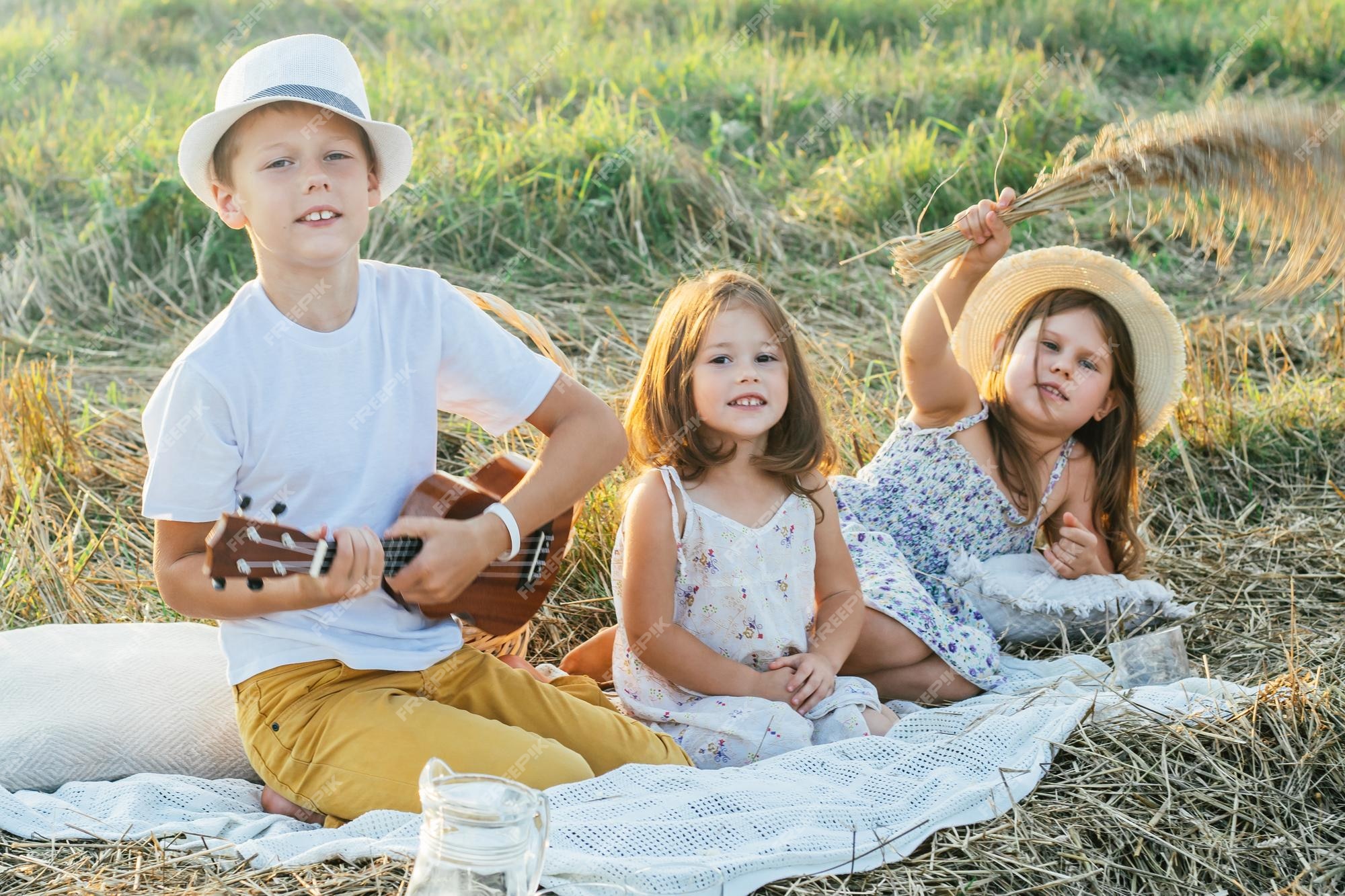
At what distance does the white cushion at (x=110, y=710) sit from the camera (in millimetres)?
2918

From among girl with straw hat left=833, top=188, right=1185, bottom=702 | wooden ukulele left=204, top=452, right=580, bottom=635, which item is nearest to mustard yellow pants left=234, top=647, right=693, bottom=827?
wooden ukulele left=204, top=452, right=580, bottom=635

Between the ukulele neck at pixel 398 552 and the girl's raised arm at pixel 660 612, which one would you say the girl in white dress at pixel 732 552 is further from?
the ukulele neck at pixel 398 552

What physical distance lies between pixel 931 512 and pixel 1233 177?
1.24 m

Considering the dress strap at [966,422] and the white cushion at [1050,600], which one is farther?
the dress strap at [966,422]

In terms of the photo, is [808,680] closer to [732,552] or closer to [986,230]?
[732,552]

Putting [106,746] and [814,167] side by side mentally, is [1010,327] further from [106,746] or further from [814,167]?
[814,167]

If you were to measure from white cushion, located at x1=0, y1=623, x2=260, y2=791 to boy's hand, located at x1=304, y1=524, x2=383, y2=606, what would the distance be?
77 centimetres

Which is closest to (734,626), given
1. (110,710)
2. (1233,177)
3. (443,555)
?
(443,555)

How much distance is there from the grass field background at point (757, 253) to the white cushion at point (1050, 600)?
0.21 metres

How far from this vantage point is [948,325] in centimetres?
359

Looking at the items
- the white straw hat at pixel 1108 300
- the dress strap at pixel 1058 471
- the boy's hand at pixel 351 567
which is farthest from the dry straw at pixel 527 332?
the dress strap at pixel 1058 471

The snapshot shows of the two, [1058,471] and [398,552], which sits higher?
[398,552]

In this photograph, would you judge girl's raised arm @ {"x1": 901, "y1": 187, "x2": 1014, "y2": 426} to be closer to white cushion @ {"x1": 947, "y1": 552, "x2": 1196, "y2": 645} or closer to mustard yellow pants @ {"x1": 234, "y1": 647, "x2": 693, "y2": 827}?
white cushion @ {"x1": 947, "y1": 552, "x2": 1196, "y2": 645}

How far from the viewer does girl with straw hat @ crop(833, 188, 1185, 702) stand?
379 cm
